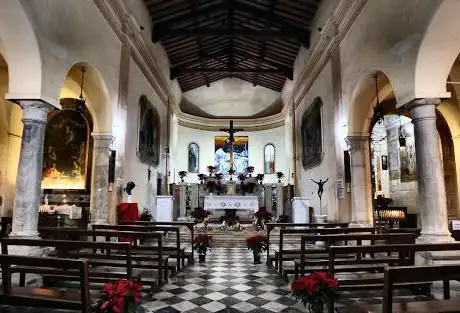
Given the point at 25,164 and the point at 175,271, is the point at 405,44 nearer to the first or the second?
the point at 175,271

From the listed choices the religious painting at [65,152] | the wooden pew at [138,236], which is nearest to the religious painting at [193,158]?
the religious painting at [65,152]

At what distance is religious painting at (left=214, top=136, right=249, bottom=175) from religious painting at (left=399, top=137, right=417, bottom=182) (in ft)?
29.3

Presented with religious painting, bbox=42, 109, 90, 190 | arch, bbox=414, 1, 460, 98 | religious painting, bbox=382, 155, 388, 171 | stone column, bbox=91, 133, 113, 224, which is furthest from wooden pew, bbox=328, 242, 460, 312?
religious painting, bbox=382, 155, 388, 171

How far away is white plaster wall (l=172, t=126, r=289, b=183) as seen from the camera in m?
18.7

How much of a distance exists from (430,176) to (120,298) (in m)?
4.90

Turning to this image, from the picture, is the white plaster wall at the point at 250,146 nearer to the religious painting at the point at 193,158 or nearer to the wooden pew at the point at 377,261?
the religious painting at the point at 193,158

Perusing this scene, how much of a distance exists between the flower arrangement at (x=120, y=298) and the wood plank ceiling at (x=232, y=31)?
10.3 m

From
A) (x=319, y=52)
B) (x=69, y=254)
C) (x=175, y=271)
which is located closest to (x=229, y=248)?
(x=175, y=271)

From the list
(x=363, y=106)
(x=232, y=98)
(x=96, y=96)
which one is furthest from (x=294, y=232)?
(x=232, y=98)

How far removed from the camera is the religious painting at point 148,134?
35.9 feet

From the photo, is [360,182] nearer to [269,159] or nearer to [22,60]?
[22,60]

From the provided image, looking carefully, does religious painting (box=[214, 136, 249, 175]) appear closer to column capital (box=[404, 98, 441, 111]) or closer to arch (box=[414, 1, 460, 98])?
column capital (box=[404, 98, 441, 111])

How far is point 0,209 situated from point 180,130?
10.8 m

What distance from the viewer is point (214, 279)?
17.5 ft
